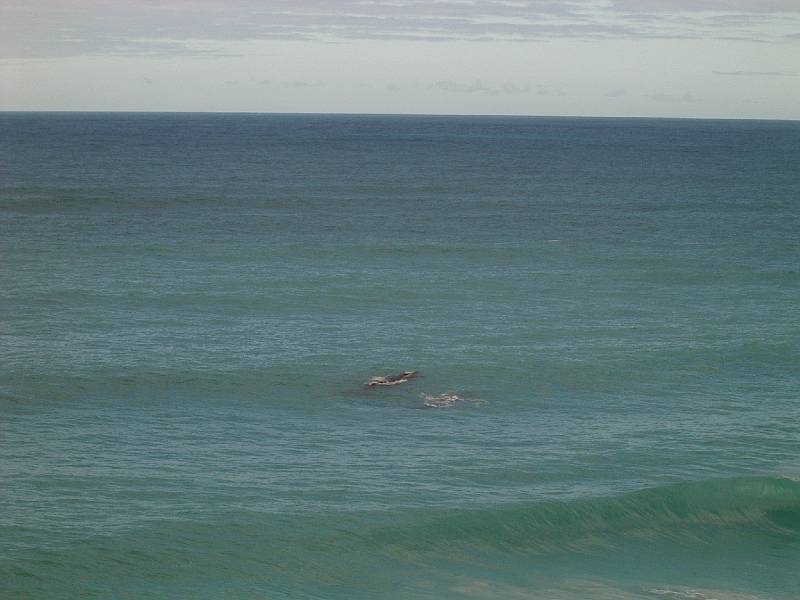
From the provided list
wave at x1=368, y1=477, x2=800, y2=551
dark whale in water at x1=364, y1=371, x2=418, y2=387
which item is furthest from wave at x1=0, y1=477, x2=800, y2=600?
dark whale in water at x1=364, y1=371, x2=418, y2=387

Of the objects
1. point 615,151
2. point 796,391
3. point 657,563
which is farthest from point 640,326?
point 615,151

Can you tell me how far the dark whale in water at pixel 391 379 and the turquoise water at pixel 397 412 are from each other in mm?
654

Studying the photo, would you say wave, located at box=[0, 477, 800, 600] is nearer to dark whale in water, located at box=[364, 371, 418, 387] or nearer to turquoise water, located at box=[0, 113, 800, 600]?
turquoise water, located at box=[0, 113, 800, 600]

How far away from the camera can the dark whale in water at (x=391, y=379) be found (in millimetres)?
38344

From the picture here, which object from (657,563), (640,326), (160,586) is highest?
(640,326)

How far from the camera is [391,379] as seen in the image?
38688mm

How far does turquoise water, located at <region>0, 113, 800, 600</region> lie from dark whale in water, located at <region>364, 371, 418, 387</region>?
654 millimetres

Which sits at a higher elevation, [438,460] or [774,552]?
[438,460]

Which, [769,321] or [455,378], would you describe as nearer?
[455,378]

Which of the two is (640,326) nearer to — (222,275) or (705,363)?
(705,363)

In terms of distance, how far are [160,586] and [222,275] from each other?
34726mm

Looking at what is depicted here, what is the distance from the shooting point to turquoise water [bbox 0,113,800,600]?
25.9 m

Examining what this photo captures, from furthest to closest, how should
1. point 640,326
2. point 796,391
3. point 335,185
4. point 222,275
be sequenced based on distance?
point 335,185, point 222,275, point 640,326, point 796,391

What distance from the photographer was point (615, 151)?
185 meters
